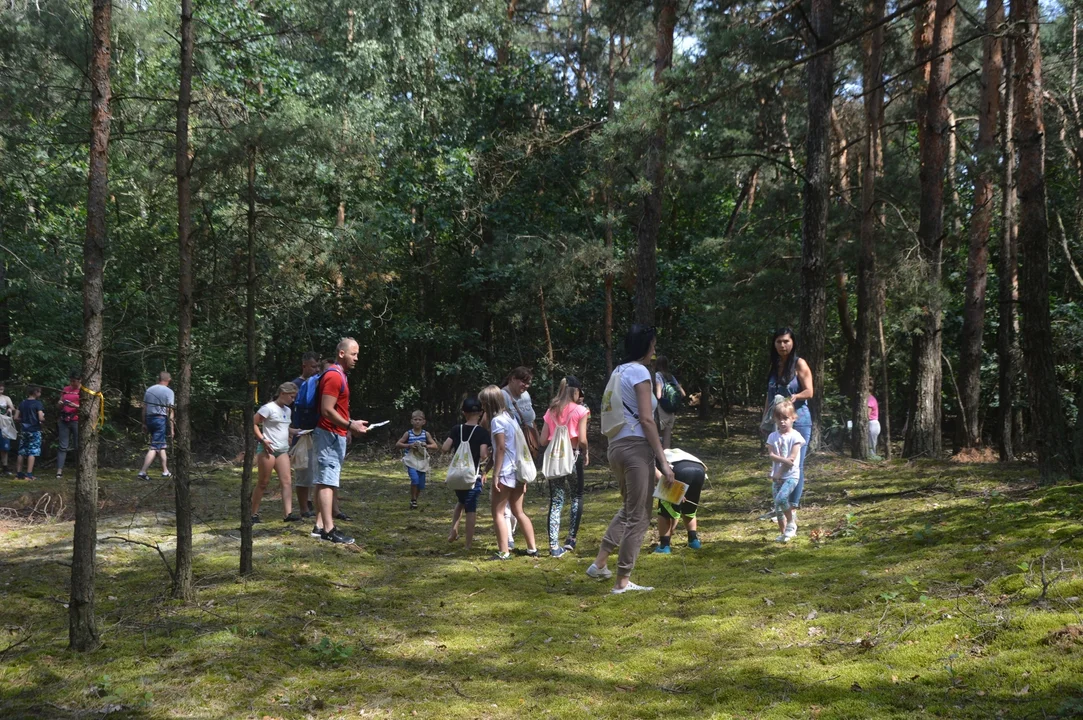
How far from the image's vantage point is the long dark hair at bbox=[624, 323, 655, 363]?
6734mm

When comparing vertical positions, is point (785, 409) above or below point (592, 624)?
above

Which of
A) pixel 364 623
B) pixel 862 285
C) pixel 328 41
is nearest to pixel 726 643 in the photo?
pixel 364 623

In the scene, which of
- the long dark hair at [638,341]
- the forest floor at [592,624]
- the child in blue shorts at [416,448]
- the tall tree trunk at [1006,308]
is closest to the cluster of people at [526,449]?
the long dark hair at [638,341]

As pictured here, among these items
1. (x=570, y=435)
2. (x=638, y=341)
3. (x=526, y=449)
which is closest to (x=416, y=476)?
(x=526, y=449)

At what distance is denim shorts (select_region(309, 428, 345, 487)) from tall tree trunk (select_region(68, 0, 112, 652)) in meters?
3.43

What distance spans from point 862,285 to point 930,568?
34.8ft

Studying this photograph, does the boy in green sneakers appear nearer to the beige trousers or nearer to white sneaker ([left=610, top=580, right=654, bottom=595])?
white sneaker ([left=610, top=580, right=654, bottom=595])

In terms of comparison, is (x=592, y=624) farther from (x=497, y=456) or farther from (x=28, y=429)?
(x=28, y=429)

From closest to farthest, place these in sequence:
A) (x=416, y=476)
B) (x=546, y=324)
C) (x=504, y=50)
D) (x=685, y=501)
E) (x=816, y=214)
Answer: (x=685, y=501)
(x=416, y=476)
(x=816, y=214)
(x=546, y=324)
(x=504, y=50)

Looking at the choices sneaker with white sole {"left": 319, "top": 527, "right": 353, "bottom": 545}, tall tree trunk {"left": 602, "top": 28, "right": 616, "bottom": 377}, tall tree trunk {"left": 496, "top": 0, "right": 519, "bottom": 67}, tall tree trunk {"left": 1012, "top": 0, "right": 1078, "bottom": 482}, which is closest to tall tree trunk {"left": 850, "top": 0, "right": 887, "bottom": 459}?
tall tree trunk {"left": 602, "top": 28, "right": 616, "bottom": 377}

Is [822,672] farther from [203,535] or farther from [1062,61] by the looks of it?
[1062,61]

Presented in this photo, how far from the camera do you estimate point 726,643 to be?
219 inches

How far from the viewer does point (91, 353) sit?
16.4 ft

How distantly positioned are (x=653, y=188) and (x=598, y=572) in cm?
1036
